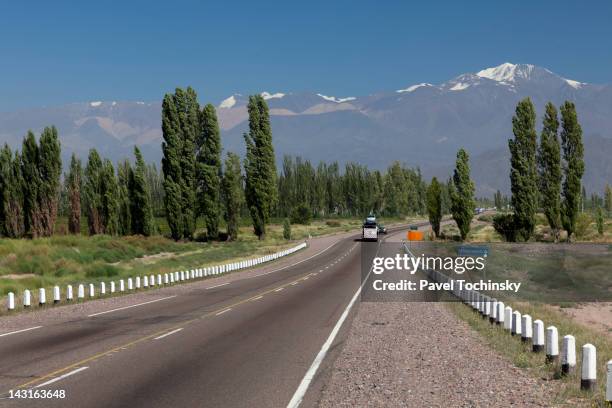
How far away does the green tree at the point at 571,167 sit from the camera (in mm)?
66375

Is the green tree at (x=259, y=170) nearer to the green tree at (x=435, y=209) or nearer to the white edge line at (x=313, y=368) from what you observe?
the green tree at (x=435, y=209)

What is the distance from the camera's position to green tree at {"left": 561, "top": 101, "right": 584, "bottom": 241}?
66375 mm

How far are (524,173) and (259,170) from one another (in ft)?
96.8

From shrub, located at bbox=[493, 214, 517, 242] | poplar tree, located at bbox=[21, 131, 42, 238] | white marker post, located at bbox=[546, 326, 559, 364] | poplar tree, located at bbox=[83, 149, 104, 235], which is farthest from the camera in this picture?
poplar tree, located at bbox=[83, 149, 104, 235]

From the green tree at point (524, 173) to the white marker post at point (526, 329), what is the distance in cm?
5181

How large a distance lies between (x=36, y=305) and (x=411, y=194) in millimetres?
156289

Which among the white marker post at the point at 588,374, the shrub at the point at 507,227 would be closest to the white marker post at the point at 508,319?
the white marker post at the point at 588,374

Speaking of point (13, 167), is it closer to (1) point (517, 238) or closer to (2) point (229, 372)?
(1) point (517, 238)

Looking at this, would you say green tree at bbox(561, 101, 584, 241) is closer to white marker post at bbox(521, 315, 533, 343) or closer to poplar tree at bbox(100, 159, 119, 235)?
poplar tree at bbox(100, 159, 119, 235)

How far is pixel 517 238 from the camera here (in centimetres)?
6819

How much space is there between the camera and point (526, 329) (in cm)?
1667

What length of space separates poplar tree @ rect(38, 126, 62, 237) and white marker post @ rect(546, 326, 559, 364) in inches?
2427

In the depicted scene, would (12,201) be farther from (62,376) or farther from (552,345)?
(552,345)

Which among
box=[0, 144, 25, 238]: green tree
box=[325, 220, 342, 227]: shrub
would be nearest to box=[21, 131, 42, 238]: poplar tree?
box=[0, 144, 25, 238]: green tree
